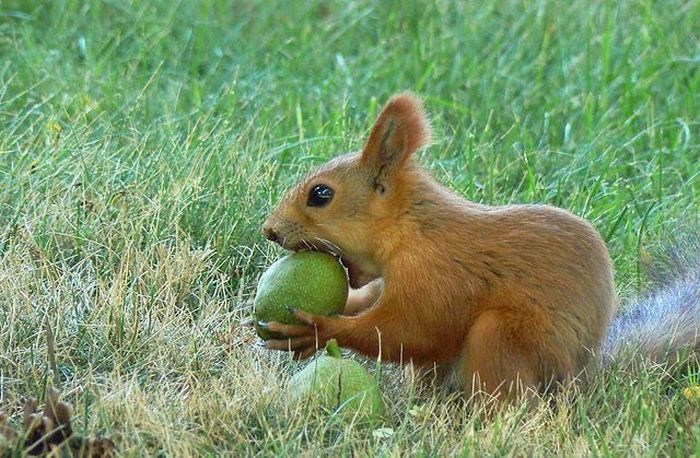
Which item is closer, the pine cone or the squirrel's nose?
the pine cone

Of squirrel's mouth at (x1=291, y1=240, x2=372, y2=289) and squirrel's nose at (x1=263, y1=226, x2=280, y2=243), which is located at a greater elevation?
squirrel's nose at (x1=263, y1=226, x2=280, y2=243)

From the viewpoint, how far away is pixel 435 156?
549 centimetres

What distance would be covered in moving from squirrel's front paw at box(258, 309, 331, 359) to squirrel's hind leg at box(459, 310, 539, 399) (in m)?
0.38

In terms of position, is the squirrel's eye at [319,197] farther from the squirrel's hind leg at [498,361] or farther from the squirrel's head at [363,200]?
the squirrel's hind leg at [498,361]

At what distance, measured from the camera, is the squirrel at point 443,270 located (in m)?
3.71

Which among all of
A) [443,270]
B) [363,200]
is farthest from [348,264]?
[443,270]

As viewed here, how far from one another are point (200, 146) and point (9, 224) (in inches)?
30.9

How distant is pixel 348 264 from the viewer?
3904 millimetres

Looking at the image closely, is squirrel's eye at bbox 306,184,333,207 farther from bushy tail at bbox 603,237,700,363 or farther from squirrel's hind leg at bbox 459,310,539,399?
bushy tail at bbox 603,237,700,363

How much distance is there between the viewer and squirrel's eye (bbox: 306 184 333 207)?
152 inches

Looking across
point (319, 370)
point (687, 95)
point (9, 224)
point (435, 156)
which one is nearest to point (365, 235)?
point (319, 370)

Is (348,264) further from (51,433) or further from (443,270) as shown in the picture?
(51,433)

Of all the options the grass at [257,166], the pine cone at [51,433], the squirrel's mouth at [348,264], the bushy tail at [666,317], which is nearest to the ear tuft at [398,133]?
the squirrel's mouth at [348,264]

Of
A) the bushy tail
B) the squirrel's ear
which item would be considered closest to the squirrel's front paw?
the squirrel's ear
